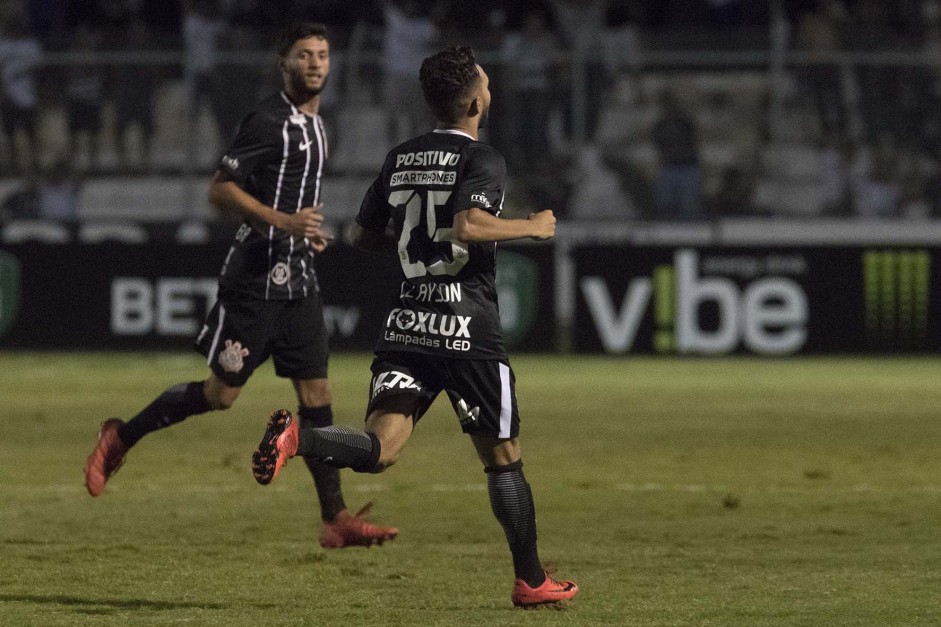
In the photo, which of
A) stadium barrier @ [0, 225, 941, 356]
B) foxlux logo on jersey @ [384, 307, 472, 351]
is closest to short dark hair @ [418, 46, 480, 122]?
foxlux logo on jersey @ [384, 307, 472, 351]

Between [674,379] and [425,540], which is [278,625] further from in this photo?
[674,379]

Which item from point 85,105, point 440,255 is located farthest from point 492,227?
point 85,105

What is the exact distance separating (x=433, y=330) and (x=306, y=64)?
2.24m

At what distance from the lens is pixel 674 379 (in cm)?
1662

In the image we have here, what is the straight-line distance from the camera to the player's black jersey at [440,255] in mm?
5918

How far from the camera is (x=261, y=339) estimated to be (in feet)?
25.8

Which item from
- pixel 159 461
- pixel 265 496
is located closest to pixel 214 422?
pixel 159 461

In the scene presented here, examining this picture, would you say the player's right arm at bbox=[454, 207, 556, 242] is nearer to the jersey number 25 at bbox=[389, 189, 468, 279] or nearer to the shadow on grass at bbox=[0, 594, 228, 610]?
Answer: the jersey number 25 at bbox=[389, 189, 468, 279]

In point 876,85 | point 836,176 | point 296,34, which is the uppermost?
point 296,34

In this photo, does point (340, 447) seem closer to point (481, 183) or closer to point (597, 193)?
point (481, 183)

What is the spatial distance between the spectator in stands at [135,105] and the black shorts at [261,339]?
12.7 m

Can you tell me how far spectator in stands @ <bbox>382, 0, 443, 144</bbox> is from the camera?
1981cm

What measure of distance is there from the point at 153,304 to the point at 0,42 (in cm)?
509

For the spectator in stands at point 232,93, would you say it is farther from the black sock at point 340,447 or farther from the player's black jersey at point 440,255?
the black sock at point 340,447
